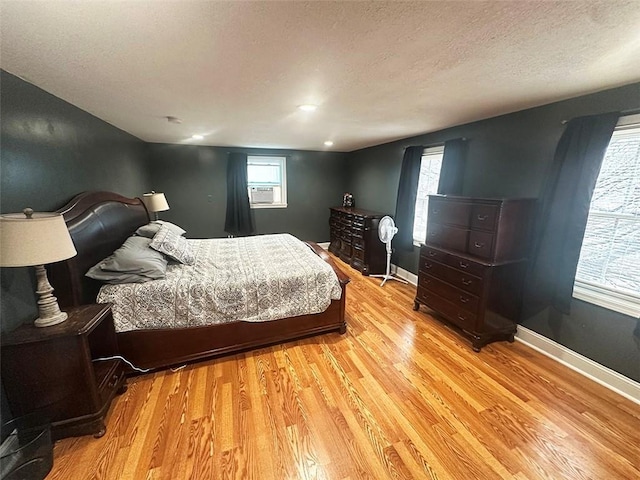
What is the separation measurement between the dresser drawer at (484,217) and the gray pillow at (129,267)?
291 centimetres

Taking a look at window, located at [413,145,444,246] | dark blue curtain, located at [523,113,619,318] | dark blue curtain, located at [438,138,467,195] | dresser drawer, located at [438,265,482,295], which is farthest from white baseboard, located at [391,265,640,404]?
dark blue curtain, located at [438,138,467,195]

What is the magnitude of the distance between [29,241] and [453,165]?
148 inches

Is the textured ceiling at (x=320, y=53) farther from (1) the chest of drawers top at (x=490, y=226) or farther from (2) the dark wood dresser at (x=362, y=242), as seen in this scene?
(2) the dark wood dresser at (x=362, y=242)

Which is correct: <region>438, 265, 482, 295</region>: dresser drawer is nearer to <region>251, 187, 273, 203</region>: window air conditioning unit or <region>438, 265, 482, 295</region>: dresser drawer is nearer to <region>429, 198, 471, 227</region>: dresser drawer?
<region>429, 198, 471, 227</region>: dresser drawer

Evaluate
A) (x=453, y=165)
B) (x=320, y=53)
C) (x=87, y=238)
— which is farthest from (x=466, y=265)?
(x=87, y=238)

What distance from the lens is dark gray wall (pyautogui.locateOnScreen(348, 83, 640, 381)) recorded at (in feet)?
6.49

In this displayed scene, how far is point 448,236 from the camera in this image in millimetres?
2885

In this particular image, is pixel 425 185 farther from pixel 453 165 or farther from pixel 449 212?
pixel 449 212

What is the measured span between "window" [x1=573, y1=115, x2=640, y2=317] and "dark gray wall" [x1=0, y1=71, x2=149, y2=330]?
4.08 metres

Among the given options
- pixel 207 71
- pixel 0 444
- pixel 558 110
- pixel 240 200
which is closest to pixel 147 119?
pixel 207 71

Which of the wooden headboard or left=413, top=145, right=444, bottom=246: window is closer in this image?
the wooden headboard

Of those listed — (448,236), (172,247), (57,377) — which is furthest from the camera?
(448,236)

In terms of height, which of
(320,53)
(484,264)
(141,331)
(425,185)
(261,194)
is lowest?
(141,331)

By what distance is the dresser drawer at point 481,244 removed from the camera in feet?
8.01
